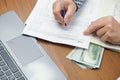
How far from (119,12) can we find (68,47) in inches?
10.7

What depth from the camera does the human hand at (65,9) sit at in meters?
0.88

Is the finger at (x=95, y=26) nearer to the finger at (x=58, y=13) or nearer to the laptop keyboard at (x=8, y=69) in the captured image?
the finger at (x=58, y=13)

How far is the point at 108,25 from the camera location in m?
0.86

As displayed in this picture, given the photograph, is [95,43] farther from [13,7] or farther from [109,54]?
[13,7]

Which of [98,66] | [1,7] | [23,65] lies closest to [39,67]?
[23,65]

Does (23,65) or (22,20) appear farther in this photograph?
(22,20)

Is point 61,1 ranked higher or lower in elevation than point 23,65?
higher

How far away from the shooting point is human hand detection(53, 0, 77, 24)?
0.88 meters

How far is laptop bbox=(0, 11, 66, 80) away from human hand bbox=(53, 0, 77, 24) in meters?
0.13

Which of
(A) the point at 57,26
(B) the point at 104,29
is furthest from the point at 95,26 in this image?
(A) the point at 57,26

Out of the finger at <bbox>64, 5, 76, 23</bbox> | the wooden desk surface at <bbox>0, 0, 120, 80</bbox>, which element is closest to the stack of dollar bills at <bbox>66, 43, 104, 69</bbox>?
the wooden desk surface at <bbox>0, 0, 120, 80</bbox>

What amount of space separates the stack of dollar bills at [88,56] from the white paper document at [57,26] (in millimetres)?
20

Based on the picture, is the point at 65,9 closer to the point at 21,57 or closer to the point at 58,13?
the point at 58,13

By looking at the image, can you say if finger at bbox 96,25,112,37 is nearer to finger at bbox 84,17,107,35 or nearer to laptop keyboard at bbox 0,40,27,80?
finger at bbox 84,17,107,35
